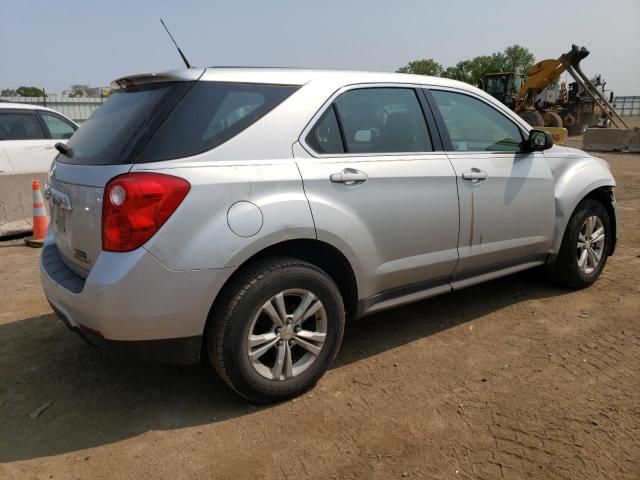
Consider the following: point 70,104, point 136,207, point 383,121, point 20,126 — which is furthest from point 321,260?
point 70,104

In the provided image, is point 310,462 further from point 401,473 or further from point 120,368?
point 120,368

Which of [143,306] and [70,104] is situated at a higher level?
[70,104]

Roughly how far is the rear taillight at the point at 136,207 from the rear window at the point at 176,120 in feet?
0.44

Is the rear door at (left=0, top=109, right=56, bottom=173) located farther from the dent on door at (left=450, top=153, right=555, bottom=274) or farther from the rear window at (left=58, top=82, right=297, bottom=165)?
the dent on door at (left=450, top=153, right=555, bottom=274)

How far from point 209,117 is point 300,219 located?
677 mm

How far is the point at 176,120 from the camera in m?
2.56

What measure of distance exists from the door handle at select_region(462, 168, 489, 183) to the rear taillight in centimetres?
192

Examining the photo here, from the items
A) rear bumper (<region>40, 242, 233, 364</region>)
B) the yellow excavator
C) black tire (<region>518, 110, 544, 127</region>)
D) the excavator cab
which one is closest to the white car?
rear bumper (<region>40, 242, 233, 364</region>)

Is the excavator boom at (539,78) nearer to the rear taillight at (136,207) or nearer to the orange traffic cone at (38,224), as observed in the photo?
the orange traffic cone at (38,224)

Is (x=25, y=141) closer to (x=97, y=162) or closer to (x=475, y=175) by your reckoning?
(x=97, y=162)

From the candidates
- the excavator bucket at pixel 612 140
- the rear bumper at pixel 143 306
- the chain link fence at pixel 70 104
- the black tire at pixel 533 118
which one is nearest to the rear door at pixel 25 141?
the rear bumper at pixel 143 306

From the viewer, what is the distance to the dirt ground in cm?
240

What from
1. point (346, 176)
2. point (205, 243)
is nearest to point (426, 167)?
point (346, 176)

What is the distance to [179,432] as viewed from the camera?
266cm
